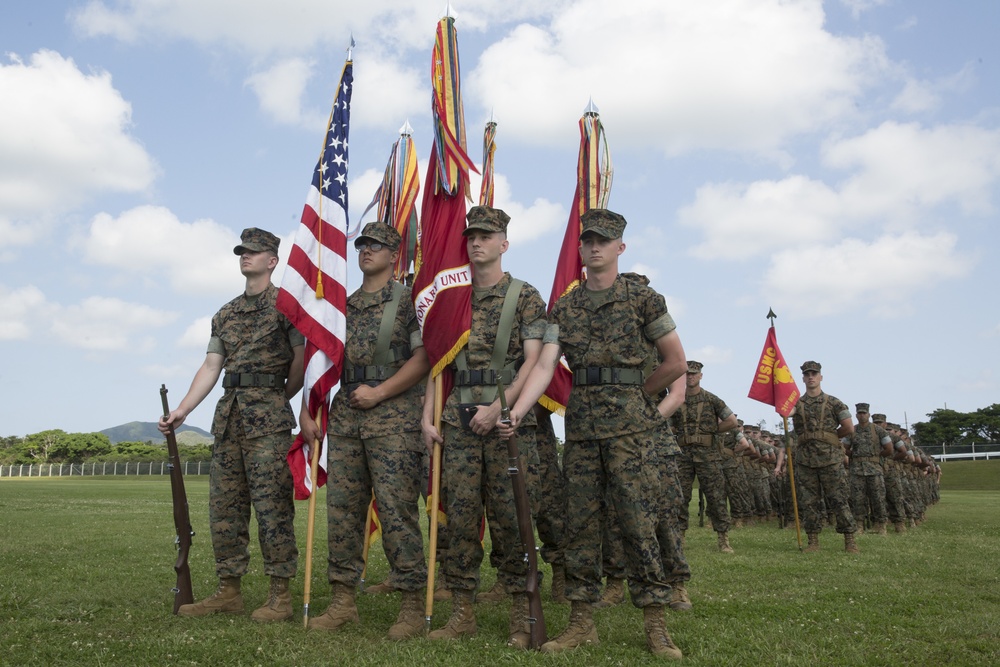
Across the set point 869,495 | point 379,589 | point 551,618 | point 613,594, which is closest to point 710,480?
point 613,594

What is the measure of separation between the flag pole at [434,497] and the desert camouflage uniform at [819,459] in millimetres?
7800

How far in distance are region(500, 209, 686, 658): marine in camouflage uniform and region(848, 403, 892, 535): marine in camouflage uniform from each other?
12021 mm

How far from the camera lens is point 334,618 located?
17.6 feet

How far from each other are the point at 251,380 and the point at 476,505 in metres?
1.94

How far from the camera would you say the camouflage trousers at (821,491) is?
37.0 feet

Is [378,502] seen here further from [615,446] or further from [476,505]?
[615,446]

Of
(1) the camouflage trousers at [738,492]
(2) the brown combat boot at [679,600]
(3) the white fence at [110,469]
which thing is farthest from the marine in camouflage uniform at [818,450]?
(3) the white fence at [110,469]

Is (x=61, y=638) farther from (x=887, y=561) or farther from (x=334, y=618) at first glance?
(x=887, y=561)

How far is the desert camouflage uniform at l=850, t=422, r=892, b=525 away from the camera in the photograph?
15.5m

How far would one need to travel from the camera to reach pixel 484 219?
553 centimetres

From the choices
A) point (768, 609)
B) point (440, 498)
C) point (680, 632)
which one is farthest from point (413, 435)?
point (768, 609)

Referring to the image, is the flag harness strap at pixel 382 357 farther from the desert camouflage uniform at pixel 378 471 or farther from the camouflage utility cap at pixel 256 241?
the camouflage utility cap at pixel 256 241

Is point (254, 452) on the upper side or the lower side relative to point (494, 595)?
upper

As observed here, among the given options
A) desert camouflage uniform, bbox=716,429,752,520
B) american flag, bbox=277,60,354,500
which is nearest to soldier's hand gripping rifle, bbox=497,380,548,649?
american flag, bbox=277,60,354,500
